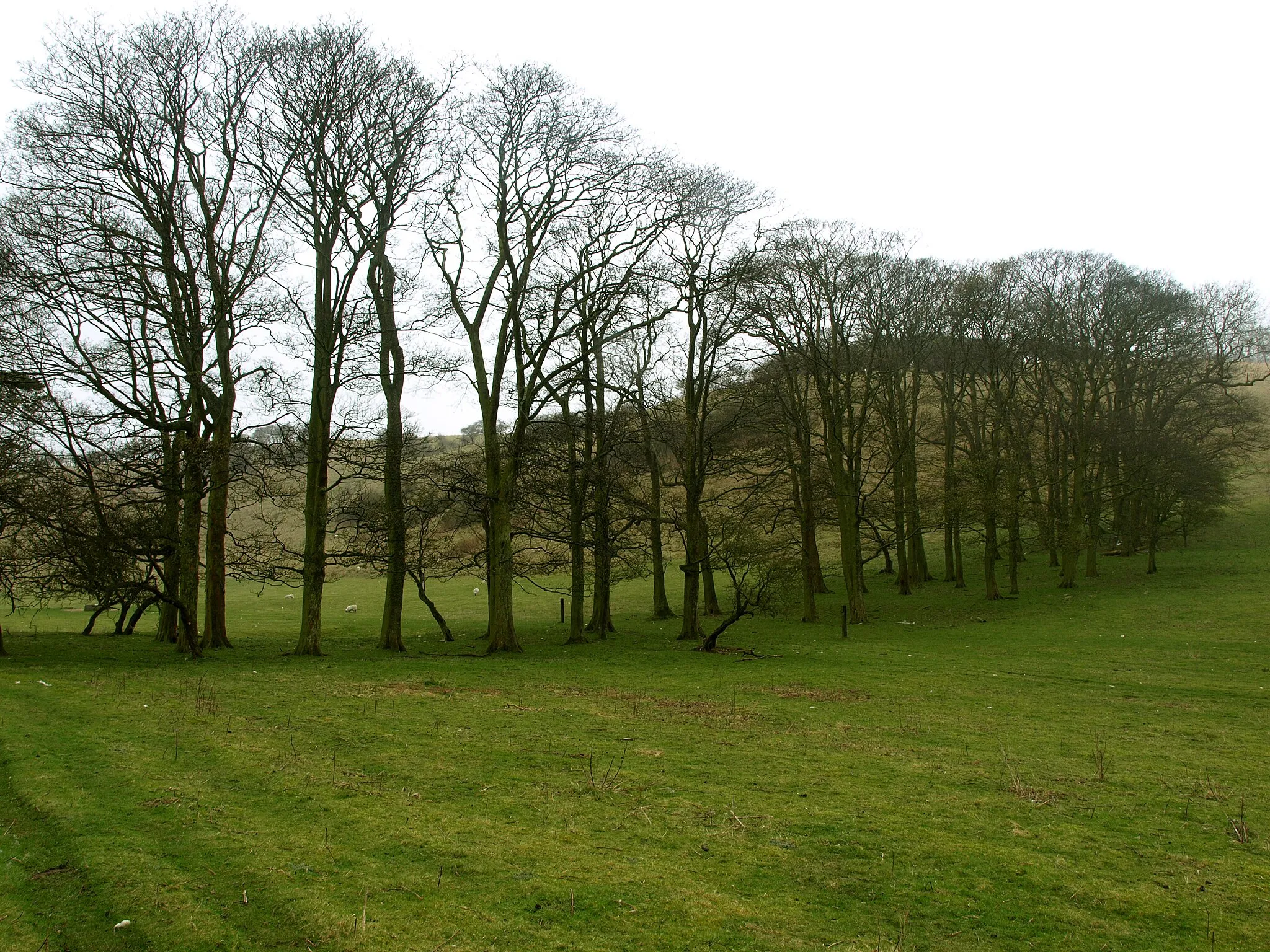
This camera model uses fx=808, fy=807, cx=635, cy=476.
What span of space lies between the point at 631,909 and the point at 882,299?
29074mm

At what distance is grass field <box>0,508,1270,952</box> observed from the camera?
17.8ft

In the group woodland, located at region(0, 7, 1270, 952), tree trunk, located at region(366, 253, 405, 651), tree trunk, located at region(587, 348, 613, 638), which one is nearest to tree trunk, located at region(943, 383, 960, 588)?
woodland, located at region(0, 7, 1270, 952)

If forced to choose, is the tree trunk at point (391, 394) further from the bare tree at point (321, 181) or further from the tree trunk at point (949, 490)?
the tree trunk at point (949, 490)

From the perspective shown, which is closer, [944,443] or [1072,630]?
[1072,630]

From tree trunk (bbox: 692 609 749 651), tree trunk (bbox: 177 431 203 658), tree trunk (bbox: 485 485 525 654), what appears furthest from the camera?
tree trunk (bbox: 485 485 525 654)

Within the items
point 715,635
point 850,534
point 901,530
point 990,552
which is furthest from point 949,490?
point 715,635

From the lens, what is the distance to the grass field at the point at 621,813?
5.42m

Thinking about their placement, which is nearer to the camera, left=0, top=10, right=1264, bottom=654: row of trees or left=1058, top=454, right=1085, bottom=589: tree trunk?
left=0, top=10, right=1264, bottom=654: row of trees

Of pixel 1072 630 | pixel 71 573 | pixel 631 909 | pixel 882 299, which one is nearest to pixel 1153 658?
pixel 1072 630

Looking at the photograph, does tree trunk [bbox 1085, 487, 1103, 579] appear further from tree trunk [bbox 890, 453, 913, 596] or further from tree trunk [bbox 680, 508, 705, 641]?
tree trunk [bbox 680, 508, 705, 641]

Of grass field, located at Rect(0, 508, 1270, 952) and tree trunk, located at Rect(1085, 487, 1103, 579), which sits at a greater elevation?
tree trunk, located at Rect(1085, 487, 1103, 579)

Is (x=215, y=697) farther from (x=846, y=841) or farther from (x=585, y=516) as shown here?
(x=585, y=516)

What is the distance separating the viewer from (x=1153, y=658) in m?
21.9

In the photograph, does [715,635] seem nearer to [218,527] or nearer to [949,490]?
[218,527]
